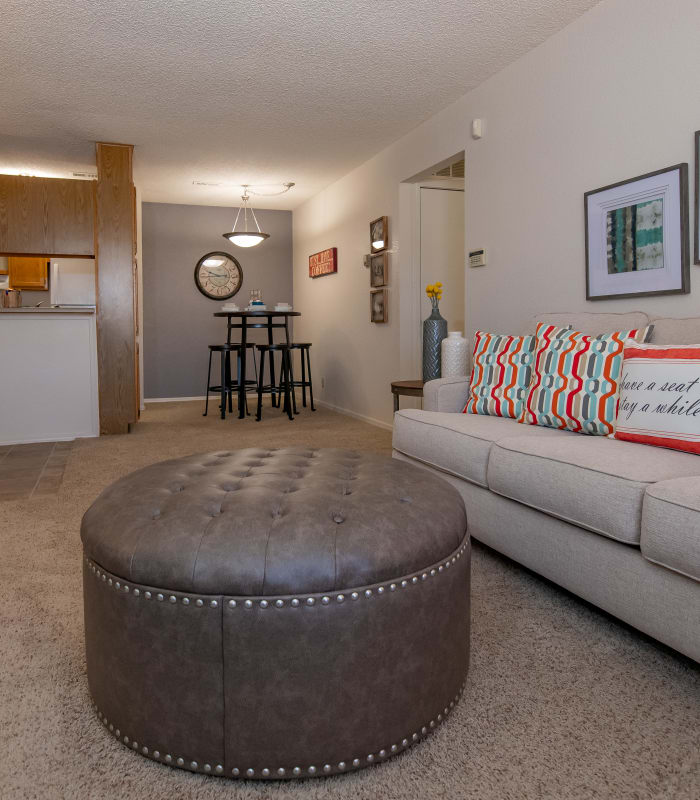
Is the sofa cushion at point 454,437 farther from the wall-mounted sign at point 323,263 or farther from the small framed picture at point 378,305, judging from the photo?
the wall-mounted sign at point 323,263

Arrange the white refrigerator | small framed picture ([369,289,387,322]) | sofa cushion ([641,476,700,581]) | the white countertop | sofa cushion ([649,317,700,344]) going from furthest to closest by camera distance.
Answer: the white refrigerator → small framed picture ([369,289,387,322]) → the white countertop → sofa cushion ([649,317,700,344]) → sofa cushion ([641,476,700,581])

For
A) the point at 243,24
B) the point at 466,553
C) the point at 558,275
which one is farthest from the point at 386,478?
the point at 243,24

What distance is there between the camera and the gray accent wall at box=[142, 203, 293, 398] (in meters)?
7.72

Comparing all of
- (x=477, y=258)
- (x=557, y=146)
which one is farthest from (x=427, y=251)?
A: (x=557, y=146)

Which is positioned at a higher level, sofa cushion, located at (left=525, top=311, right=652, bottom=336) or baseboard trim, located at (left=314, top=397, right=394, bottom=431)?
sofa cushion, located at (left=525, top=311, right=652, bottom=336)

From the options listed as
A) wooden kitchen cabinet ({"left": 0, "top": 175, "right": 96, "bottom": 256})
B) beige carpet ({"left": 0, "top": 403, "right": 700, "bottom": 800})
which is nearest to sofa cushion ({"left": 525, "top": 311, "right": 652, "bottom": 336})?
beige carpet ({"left": 0, "top": 403, "right": 700, "bottom": 800})

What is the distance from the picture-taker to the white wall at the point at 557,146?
268 cm

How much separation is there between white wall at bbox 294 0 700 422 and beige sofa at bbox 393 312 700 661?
2.69 ft

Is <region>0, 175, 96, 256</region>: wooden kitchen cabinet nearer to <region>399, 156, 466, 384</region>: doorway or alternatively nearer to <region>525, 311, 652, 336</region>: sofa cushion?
<region>399, 156, 466, 384</region>: doorway

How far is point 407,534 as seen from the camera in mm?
1267

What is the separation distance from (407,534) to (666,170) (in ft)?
7.40

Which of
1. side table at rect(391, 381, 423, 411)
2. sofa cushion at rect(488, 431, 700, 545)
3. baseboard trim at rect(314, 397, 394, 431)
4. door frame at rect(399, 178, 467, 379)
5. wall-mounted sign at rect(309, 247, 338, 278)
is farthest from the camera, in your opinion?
wall-mounted sign at rect(309, 247, 338, 278)

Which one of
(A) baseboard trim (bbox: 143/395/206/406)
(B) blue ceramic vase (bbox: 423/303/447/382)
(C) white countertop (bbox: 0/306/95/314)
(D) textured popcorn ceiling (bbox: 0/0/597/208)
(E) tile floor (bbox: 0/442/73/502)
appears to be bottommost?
(E) tile floor (bbox: 0/442/73/502)

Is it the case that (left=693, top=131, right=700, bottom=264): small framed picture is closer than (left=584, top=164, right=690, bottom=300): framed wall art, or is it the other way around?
(left=693, top=131, right=700, bottom=264): small framed picture
